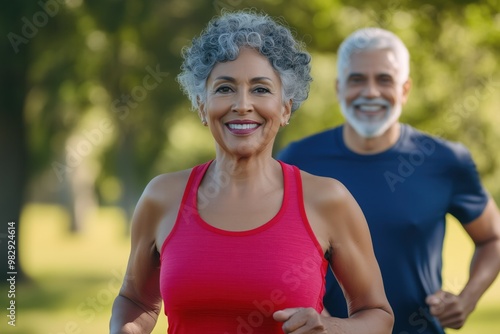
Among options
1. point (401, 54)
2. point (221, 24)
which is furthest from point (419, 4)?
point (221, 24)

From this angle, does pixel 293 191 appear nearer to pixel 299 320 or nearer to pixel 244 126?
pixel 244 126

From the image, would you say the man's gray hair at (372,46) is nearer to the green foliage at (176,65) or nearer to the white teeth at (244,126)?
the white teeth at (244,126)

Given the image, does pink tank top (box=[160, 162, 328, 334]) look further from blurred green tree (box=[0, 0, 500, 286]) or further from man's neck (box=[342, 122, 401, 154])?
blurred green tree (box=[0, 0, 500, 286])

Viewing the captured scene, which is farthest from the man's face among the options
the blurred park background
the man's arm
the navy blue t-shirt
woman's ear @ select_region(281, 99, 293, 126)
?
the blurred park background

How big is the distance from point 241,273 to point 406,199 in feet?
6.08

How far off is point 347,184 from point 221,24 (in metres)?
1.69

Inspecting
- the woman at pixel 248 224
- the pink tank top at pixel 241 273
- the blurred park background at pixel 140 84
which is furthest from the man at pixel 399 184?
the blurred park background at pixel 140 84

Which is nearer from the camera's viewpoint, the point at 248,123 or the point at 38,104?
the point at 248,123

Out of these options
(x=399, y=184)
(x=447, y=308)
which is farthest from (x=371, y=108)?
(x=447, y=308)

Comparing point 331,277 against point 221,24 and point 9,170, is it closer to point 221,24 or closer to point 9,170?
Result: point 221,24

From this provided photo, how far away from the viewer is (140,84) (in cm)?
1627

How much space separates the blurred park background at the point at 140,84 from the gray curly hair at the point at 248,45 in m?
6.66

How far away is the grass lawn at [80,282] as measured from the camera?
46.9 feet

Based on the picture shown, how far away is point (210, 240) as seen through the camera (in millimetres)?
3100
